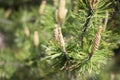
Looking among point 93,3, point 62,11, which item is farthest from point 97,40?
point 62,11

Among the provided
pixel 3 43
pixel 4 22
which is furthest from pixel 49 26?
pixel 3 43

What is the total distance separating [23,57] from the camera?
5.50 ft

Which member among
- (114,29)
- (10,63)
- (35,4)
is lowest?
(10,63)

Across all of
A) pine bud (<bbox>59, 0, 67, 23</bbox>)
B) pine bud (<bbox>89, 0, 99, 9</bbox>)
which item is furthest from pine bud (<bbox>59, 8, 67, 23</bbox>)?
pine bud (<bbox>89, 0, 99, 9</bbox>)

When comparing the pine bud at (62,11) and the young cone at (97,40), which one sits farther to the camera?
the pine bud at (62,11)

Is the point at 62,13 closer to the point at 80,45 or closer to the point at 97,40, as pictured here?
the point at 80,45

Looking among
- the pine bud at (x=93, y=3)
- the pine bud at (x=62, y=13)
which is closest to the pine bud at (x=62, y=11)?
the pine bud at (x=62, y=13)

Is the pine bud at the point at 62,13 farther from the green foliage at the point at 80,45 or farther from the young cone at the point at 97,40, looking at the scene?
the young cone at the point at 97,40

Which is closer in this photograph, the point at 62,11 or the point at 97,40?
the point at 97,40

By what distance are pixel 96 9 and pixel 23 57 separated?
76 cm

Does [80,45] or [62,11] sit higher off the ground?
[62,11]

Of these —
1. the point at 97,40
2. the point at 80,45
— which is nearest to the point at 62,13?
the point at 80,45

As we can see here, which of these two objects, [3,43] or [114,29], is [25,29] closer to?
[3,43]

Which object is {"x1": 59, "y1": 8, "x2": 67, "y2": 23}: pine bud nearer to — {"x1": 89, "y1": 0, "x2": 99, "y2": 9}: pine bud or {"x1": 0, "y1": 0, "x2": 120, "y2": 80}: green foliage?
{"x1": 0, "y1": 0, "x2": 120, "y2": 80}: green foliage
